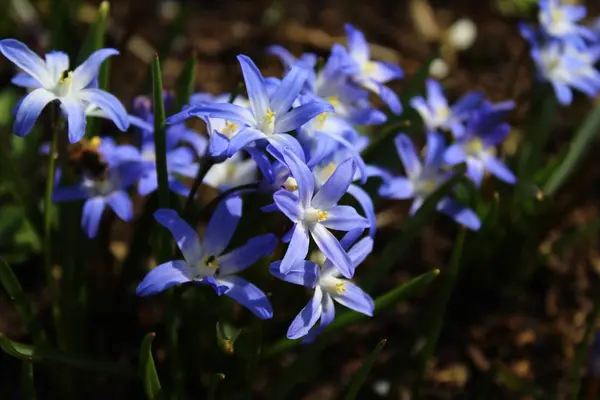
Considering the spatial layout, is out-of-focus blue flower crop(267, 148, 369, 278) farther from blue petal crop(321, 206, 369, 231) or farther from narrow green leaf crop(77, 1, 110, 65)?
narrow green leaf crop(77, 1, 110, 65)

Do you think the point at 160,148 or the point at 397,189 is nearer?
the point at 160,148

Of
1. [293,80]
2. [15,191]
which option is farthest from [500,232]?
[15,191]

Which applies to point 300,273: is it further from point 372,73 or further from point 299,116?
point 372,73

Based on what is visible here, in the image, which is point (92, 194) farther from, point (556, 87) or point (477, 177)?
point (556, 87)

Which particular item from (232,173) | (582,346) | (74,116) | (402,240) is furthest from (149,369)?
(582,346)

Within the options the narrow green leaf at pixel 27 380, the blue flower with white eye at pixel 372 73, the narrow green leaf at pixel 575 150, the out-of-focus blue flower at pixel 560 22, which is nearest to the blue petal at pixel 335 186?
the blue flower with white eye at pixel 372 73
